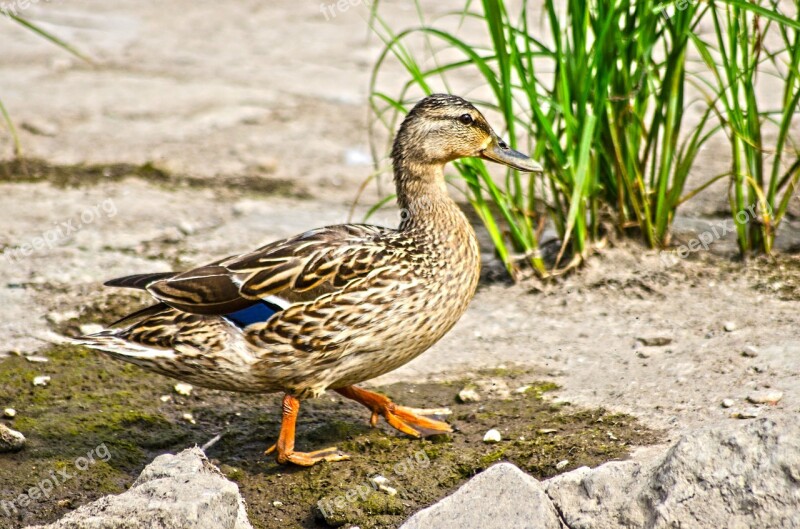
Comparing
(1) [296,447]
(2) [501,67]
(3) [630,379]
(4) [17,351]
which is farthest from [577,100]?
(4) [17,351]

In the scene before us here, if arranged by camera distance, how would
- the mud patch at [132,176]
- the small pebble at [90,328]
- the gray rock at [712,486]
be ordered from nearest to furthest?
the gray rock at [712,486] < the small pebble at [90,328] < the mud patch at [132,176]

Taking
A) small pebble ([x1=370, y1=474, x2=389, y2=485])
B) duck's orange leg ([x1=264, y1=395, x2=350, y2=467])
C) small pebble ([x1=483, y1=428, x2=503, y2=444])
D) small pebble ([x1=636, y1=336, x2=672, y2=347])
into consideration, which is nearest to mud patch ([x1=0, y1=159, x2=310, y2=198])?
small pebble ([x1=636, y1=336, x2=672, y2=347])

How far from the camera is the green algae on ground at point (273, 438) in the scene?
4.25 meters

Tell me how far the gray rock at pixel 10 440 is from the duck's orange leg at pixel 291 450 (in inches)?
37.9

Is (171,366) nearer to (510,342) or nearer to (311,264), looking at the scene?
(311,264)

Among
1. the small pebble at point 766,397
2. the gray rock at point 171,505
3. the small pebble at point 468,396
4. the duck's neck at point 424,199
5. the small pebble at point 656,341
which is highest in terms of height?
the duck's neck at point 424,199

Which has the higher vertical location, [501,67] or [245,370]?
[501,67]

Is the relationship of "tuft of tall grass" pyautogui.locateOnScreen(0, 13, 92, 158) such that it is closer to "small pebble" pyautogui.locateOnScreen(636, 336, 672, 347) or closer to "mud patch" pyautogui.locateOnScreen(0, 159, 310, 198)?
"mud patch" pyautogui.locateOnScreen(0, 159, 310, 198)

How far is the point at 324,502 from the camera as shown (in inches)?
163

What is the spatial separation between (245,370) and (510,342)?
1.45 metres

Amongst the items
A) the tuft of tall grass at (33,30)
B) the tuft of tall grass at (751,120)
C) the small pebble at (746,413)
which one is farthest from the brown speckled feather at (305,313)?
the tuft of tall grass at (33,30)

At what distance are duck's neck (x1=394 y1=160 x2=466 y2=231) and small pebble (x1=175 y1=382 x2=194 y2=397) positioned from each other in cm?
122

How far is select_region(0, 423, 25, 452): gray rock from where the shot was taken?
4.48 m

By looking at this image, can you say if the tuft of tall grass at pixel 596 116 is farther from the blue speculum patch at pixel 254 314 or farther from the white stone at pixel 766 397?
the blue speculum patch at pixel 254 314
